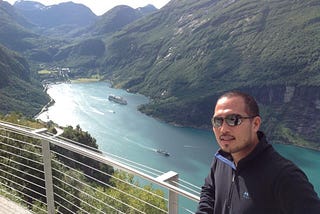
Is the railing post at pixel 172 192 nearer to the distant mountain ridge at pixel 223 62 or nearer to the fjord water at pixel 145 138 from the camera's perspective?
the fjord water at pixel 145 138

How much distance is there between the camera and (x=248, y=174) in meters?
1.81

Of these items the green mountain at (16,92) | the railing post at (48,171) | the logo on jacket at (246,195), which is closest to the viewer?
the logo on jacket at (246,195)

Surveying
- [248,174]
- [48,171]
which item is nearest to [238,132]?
[248,174]

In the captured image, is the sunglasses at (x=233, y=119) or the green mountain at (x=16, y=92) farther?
the green mountain at (x=16, y=92)

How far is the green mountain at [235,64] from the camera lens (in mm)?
97125

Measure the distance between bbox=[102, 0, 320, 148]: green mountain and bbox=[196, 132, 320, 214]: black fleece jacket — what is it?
84876mm

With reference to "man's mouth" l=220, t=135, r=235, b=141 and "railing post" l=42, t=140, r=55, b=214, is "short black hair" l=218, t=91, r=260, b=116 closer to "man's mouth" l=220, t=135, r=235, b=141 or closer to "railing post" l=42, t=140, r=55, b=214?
"man's mouth" l=220, t=135, r=235, b=141

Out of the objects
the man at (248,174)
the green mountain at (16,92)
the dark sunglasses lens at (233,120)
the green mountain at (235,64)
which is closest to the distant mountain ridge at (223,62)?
the green mountain at (235,64)

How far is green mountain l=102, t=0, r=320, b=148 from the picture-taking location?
97125 millimetres

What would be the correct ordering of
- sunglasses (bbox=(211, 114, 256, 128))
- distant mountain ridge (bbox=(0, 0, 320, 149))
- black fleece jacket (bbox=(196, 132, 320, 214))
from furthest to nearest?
distant mountain ridge (bbox=(0, 0, 320, 149))
sunglasses (bbox=(211, 114, 256, 128))
black fleece jacket (bbox=(196, 132, 320, 214))

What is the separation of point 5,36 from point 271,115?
14716 centimetres

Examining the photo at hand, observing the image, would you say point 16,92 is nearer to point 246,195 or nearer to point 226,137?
point 226,137

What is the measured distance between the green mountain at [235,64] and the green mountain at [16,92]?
87.5 feet

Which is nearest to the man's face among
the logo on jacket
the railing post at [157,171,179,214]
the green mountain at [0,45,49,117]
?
the logo on jacket
